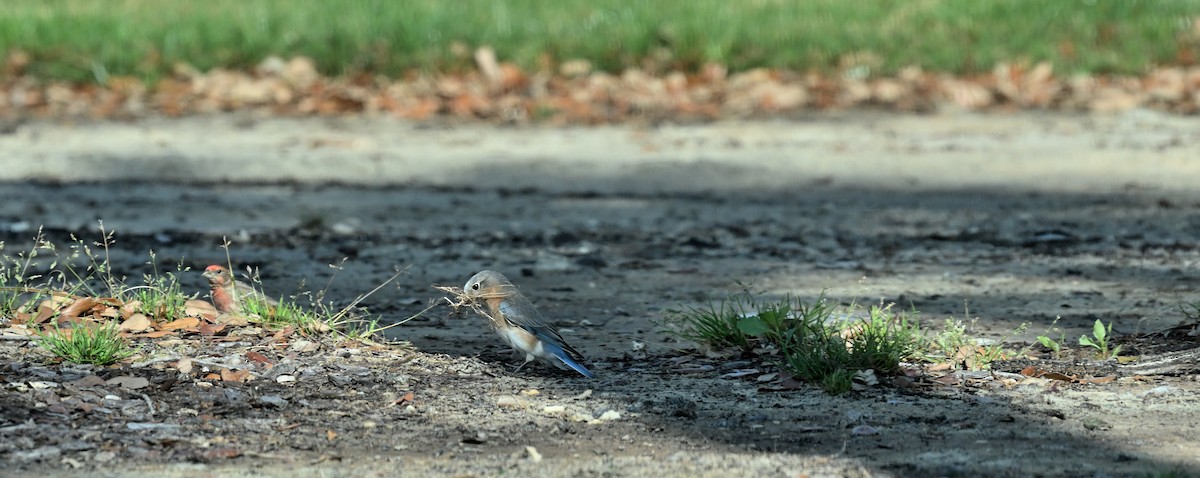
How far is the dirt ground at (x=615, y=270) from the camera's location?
149 inches

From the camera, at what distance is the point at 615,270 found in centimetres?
634

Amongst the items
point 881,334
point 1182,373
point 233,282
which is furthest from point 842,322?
point 233,282

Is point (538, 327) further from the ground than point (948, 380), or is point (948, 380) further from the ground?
point (538, 327)

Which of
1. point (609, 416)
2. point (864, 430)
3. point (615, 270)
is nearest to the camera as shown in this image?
point (864, 430)

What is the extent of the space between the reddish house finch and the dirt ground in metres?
0.27

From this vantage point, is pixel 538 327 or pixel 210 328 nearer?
pixel 538 327

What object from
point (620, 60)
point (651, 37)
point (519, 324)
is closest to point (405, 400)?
point (519, 324)

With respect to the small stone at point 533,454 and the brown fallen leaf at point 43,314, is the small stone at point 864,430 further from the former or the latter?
the brown fallen leaf at point 43,314

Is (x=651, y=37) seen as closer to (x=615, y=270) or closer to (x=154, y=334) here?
(x=615, y=270)

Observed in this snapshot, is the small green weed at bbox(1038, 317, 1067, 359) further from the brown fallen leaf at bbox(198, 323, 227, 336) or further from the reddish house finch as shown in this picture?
the brown fallen leaf at bbox(198, 323, 227, 336)

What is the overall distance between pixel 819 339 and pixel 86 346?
83.7 inches

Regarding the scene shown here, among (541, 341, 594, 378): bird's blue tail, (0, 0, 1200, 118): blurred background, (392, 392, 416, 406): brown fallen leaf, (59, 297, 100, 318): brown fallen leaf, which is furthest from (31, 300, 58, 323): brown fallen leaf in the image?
(0, 0, 1200, 118): blurred background

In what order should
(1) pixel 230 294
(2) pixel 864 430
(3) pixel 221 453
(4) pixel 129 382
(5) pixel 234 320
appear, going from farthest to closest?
(1) pixel 230 294, (5) pixel 234 320, (4) pixel 129 382, (2) pixel 864 430, (3) pixel 221 453

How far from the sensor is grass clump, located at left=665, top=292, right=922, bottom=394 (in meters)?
4.41
